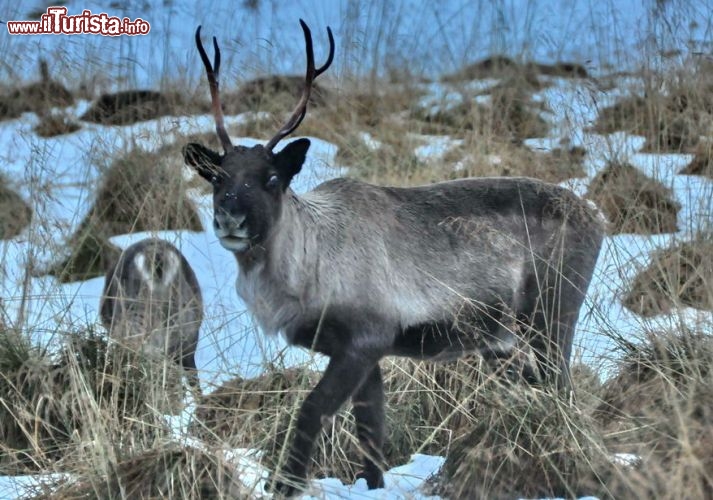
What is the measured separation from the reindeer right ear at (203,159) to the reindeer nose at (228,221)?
0.26 meters

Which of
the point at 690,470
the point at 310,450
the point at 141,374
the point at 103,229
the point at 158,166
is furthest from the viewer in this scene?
the point at 103,229

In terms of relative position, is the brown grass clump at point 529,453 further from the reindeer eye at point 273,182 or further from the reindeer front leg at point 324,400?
the reindeer eye at point 273,182

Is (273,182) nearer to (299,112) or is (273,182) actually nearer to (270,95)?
(299,112)

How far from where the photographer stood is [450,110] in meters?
10.5

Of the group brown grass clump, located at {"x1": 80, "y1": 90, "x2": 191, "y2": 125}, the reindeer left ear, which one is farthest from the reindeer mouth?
brown grass clump, located at {"x1": 80, "y1": 90, "x2": 191, "y2": 125}

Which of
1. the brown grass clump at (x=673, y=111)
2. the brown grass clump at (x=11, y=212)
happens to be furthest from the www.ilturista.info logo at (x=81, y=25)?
the brown grass clump at (x=673, y=111)

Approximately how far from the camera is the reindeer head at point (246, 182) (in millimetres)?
4730

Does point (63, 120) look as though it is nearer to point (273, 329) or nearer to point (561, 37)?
point (561, 37)

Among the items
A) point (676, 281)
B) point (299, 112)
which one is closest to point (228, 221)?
point (299, 112)

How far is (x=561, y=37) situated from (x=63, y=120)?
168 inches

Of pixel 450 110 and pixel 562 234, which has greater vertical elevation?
pixel 450 110

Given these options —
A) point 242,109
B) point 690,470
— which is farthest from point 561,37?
point 690,470

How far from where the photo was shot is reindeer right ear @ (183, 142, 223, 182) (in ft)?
16.1

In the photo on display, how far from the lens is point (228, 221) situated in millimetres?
4676
